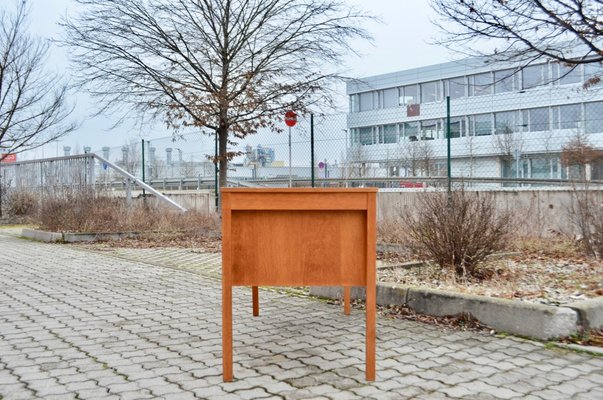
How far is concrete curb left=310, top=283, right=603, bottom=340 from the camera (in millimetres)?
3979

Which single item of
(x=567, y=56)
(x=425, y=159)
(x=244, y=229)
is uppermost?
(x=567, y=56)

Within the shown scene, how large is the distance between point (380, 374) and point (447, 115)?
25.3ft

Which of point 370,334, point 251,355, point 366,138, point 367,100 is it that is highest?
point 367,100

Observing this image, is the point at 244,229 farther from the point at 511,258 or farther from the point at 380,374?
the point at 511,258

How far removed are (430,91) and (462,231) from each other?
146 ft

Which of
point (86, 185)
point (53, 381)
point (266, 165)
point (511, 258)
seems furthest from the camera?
point (266, 165)

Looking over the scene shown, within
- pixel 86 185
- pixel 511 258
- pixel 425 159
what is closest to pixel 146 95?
pixel 86 185

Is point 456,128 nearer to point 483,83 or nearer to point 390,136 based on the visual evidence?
point 390,136

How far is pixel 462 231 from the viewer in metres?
5.57

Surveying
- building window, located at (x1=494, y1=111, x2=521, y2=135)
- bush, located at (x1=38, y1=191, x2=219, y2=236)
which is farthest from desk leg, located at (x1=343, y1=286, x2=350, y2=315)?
building window, located at (x1=494, y1=111, x2=521, y2=135)

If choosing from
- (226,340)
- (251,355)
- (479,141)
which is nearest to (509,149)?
(479,141)

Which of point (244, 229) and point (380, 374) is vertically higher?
point (244, 229)

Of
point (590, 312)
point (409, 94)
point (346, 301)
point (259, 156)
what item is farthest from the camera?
point (409, 94)

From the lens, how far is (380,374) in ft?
11.1
